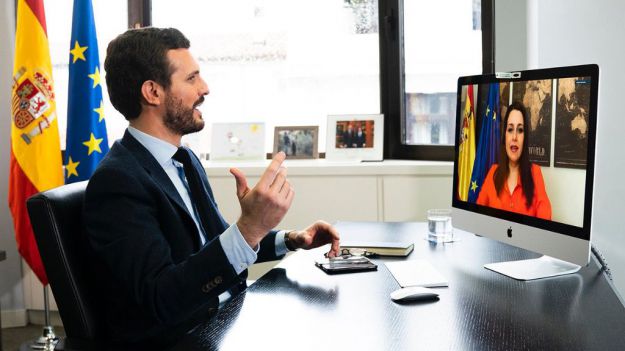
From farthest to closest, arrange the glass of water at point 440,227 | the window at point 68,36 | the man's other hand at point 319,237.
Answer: the window at point 68,36, the glass of water at point 440,227, the man's other hand at point 319,237

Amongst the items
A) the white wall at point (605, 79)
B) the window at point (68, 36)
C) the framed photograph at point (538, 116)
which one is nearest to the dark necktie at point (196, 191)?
the framed photograph at point (538, 116)

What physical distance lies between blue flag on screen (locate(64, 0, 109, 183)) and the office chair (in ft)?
6.65

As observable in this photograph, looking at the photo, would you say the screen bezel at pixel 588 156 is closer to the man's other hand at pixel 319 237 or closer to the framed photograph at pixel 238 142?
the man's other hand at pixel 319 237

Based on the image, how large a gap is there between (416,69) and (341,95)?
0.42m

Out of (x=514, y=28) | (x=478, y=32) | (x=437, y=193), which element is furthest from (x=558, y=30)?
(x=437, y=193)

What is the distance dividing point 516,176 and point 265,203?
27.5 inches

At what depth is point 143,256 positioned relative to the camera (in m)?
1.46

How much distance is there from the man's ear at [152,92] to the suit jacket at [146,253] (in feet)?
0.39

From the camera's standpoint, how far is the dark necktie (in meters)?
1.85

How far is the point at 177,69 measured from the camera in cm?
182

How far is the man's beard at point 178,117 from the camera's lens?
A: 1.81 metres

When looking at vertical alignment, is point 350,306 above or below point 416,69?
below

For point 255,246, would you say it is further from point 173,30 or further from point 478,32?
point 478,32

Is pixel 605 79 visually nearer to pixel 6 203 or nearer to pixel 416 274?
pixel 416 274
